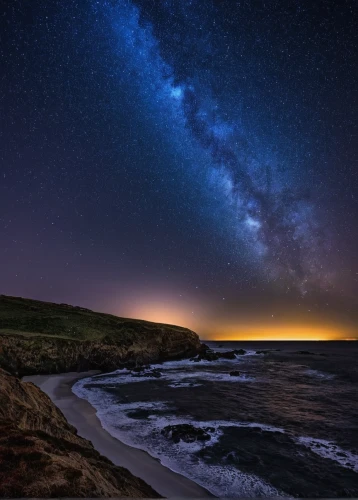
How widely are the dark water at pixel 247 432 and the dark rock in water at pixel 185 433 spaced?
0.33 metres

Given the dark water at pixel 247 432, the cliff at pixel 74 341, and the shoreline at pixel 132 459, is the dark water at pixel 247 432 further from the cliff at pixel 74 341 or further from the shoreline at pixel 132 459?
the cliff at pixel 74 341

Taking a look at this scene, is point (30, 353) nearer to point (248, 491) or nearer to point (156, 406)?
point (156, 406)

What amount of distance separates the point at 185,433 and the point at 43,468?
11.4 metres

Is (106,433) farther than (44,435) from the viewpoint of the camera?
Yes

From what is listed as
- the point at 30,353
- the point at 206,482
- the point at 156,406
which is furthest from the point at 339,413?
the point at 30,353

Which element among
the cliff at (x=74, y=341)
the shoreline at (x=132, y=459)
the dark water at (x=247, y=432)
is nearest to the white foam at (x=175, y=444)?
the dark water at (x=247, y=432)

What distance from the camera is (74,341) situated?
142ft

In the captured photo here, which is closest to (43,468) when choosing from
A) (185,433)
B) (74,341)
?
(185,433)

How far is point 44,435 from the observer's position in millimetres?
7758

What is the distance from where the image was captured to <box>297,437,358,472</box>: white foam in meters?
12.7

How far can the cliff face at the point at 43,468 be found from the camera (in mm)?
4820

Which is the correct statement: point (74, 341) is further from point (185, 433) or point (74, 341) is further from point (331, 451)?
point (331, 451)

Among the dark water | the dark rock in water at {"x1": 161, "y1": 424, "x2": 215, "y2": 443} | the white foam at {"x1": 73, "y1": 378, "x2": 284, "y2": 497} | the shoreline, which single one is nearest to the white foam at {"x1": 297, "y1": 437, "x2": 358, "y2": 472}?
the dark water

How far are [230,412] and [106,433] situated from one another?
976cm
